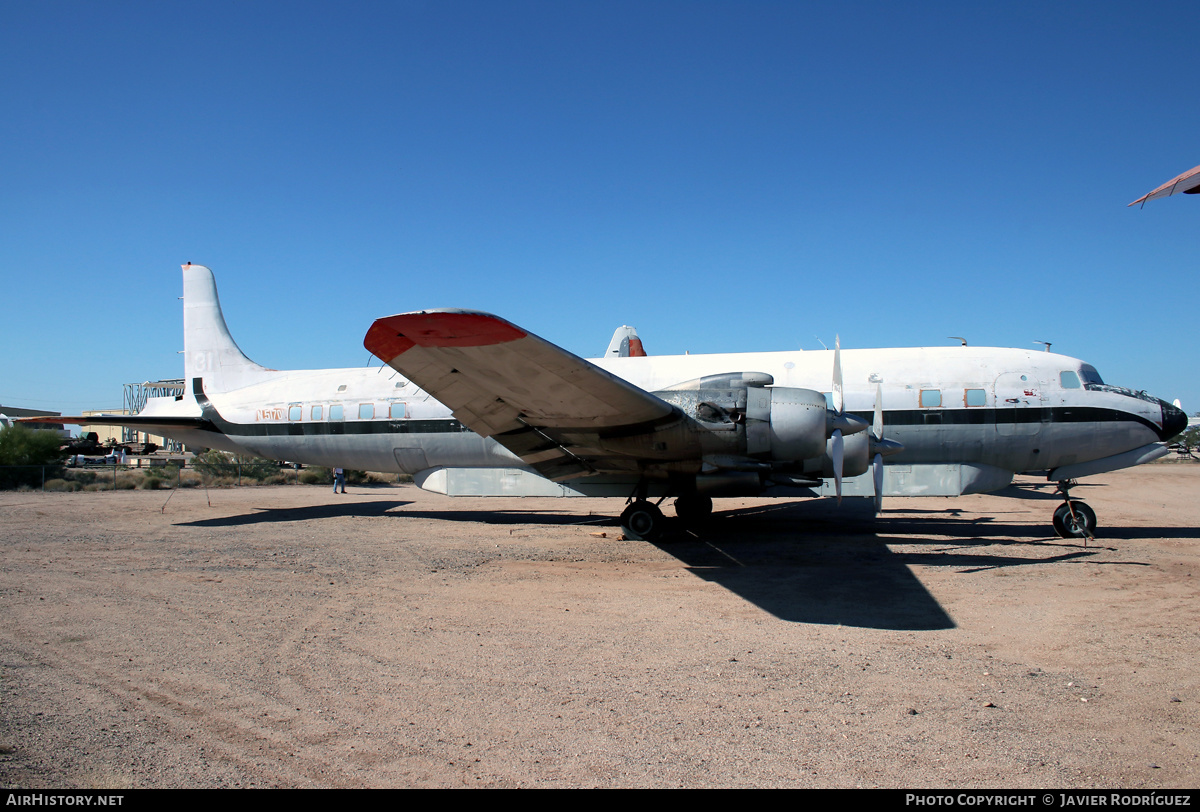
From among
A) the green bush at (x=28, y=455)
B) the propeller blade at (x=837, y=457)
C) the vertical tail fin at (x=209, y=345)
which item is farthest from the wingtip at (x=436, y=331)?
the green bush at (x=28, y=455)

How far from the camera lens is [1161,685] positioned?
4523 mm

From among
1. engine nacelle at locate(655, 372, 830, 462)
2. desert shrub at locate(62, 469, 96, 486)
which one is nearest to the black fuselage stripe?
engine nacelle at locate(655, 372, 830, 462)

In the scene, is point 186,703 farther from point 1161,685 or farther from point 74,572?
point 1161,685

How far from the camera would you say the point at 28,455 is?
84.2ft

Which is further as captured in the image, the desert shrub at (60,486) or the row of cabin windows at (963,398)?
the desert shrub at (60,486)

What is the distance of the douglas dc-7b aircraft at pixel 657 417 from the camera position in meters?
7.82

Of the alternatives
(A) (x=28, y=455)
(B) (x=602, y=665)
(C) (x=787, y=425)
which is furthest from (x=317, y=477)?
(B) (x=602, y=665)

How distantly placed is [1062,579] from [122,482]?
94.4 ft

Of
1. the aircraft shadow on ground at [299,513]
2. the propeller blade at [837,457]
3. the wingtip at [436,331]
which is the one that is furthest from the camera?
the aircraft shadow on ground at [299,513]

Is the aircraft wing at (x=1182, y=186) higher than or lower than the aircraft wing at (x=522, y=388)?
higher

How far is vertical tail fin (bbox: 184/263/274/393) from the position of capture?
51.0 feet

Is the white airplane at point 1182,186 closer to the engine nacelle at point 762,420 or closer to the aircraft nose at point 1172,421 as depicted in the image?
the engine nacelle at point 762,420

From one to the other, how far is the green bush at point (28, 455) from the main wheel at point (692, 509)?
76.0 feet
